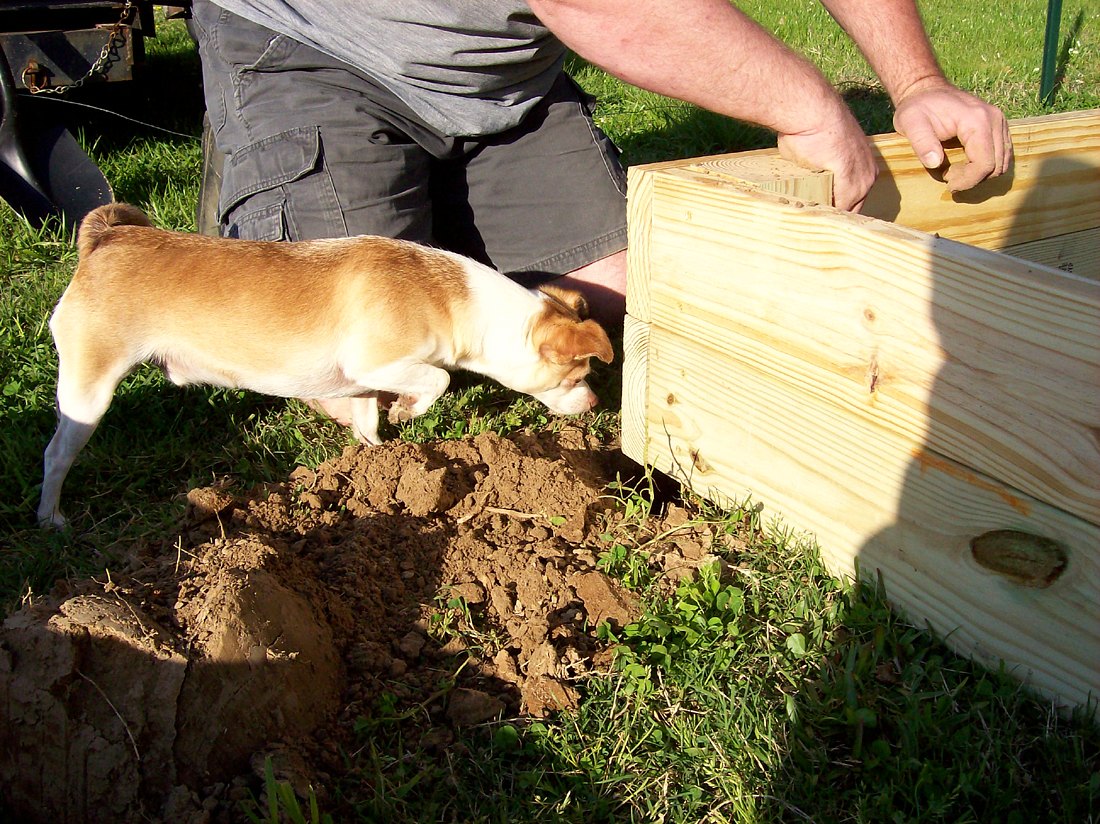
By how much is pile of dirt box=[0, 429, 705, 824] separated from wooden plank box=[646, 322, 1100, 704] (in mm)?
331

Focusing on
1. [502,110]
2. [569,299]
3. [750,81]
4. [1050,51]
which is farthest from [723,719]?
[1050,51]

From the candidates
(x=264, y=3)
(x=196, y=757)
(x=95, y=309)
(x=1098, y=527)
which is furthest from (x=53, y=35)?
(x=1098, y=527)

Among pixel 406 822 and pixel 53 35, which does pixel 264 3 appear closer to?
pixel 53 35

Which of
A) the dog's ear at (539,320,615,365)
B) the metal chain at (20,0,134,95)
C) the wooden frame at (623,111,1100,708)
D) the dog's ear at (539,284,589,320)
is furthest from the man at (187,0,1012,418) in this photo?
the metal chain at (20,0,134,95)

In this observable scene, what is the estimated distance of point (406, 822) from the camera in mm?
1815

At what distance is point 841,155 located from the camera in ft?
8.33

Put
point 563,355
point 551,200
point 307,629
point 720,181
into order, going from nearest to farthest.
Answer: point 307,629
point 720,181
point 563,355
point 551,200

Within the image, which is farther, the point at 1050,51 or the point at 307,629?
the point at 1050,51

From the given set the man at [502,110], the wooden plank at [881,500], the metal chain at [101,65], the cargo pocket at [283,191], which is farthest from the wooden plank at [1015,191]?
the metal chain at [101,65]

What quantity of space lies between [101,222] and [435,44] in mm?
1366

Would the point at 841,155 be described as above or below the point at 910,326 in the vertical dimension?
above

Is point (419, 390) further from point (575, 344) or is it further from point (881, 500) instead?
point (881, 500)

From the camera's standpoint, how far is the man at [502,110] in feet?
8.40

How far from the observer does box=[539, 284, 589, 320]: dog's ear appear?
387 centimetres
